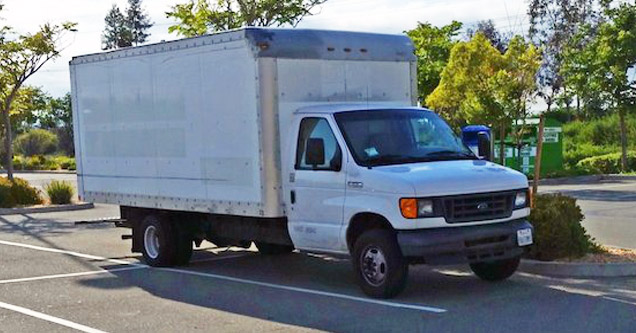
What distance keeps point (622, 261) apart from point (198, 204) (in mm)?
5335

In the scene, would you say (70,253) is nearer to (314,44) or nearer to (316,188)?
(316,188)

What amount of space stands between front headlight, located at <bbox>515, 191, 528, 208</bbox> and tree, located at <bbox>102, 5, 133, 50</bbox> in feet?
255

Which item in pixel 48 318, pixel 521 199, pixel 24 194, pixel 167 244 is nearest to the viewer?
pixel 48 318

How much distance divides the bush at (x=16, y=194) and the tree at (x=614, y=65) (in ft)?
58.1

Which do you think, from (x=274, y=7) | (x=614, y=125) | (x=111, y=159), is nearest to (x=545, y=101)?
(x=614, y=125)

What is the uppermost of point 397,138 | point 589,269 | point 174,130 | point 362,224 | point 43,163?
point 174,130

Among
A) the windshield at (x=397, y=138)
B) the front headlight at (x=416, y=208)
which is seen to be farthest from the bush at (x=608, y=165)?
the front headlight at (x=416, y=208)

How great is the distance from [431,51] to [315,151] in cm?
2434

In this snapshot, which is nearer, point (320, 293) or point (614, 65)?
point (320, 293)

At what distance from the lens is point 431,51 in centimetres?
3375

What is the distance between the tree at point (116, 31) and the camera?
86.1m

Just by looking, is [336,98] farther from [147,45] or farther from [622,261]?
[622,261]

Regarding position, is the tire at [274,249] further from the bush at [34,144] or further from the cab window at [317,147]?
the bush at [34,144]

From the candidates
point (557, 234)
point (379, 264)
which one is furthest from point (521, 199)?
point (379, 264)
